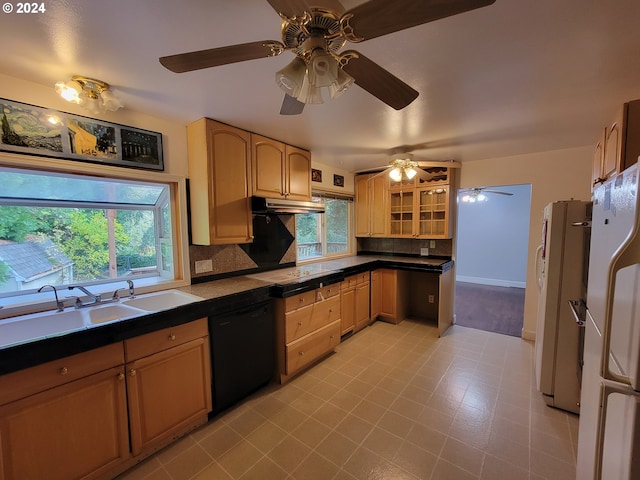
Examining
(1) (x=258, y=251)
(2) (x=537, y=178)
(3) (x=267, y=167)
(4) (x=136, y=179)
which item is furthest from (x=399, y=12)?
(2) (x=537, y=178)

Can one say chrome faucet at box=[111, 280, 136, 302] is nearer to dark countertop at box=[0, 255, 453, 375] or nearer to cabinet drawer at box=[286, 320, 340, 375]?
dark countertop at box=[0, 255, 453, 375]

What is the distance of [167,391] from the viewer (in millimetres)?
1645

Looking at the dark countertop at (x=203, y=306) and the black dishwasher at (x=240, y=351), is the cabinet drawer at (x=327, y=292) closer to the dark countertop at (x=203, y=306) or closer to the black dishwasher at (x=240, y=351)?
the dark countertop at (x=203, y=306)

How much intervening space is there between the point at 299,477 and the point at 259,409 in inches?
25.6

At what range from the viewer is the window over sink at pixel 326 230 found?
3.54 metres

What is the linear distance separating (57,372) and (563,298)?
3.20m

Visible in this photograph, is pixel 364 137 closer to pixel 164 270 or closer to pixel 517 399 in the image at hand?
pixel 164 270

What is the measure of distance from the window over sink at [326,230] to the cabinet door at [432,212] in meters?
1.08

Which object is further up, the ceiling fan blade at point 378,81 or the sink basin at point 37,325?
the ceiling fan blade at point 378,81

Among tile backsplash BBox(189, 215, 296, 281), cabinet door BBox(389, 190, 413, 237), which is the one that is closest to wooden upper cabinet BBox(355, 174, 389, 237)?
cabinet door BBox(389, 190, 413, 237)

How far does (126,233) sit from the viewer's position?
7.01 ft

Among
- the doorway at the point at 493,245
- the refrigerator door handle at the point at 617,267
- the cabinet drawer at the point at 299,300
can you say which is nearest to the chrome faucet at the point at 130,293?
the cabinet drawer at the point at 299,300

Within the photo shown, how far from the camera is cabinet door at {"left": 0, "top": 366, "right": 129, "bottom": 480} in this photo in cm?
116

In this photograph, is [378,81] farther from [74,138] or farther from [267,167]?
[74,138]
